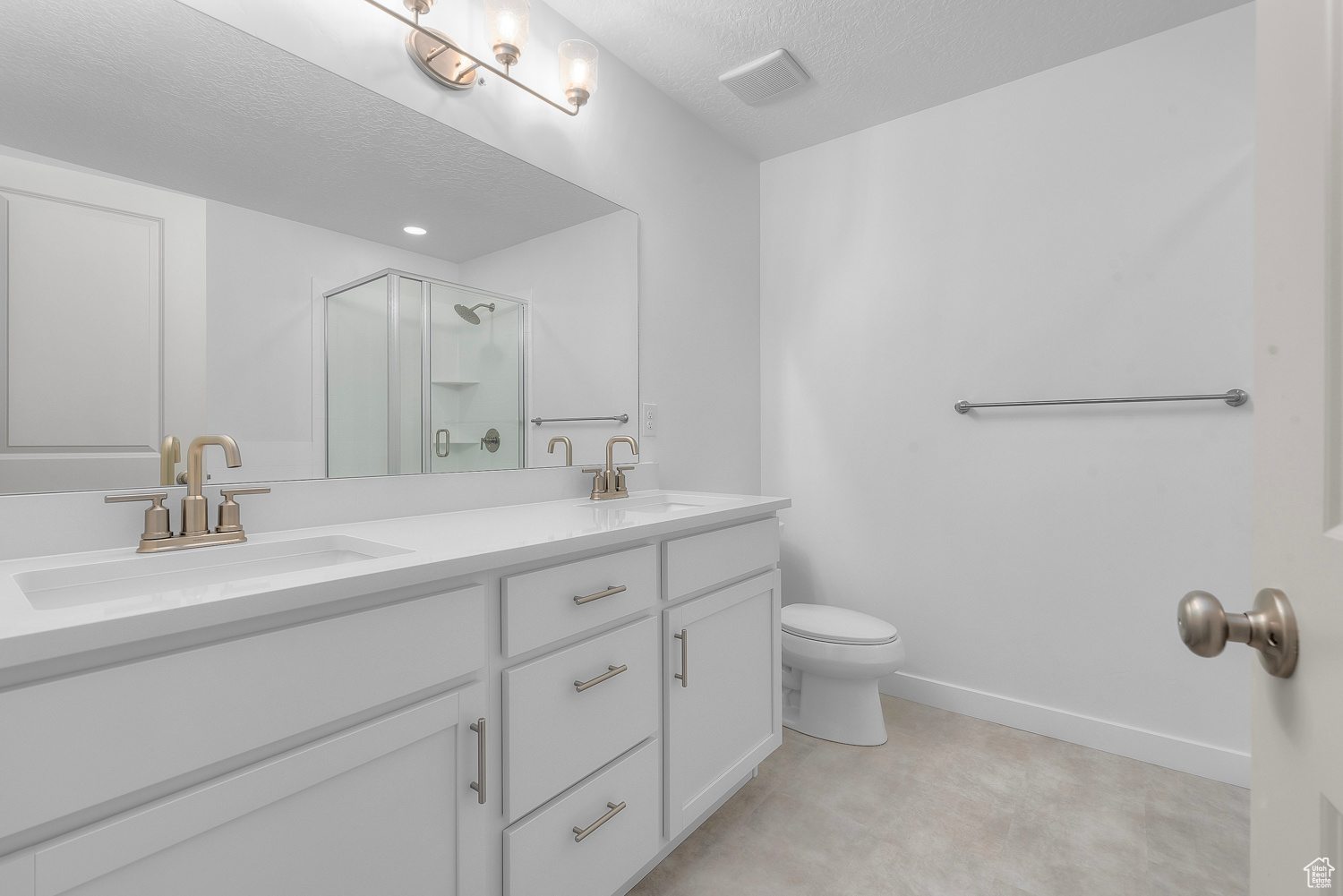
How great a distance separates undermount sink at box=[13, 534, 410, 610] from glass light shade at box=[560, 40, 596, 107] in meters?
1.33

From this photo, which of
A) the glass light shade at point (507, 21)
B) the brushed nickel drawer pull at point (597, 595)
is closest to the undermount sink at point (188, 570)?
the brushed nickel drawer pull at point (597, 595)

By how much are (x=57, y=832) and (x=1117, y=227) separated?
2.67m

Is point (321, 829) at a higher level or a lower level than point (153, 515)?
lower

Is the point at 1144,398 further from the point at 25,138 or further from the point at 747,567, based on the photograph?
the point at 25,138

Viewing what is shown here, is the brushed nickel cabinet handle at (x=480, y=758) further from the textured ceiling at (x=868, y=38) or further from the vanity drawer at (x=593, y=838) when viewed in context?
the textured ceiling at (x=868, y=38)

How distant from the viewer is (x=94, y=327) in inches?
38.7

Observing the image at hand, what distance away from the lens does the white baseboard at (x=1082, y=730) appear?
1787 millimetres

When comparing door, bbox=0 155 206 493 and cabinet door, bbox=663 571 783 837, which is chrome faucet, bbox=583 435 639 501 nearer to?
cabinet door, bbox=663 571 783 837

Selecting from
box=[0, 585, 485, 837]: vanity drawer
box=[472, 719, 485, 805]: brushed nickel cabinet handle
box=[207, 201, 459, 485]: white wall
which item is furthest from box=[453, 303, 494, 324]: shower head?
box=[472, 719, 485, 805]: brushed nickel cabinet handle

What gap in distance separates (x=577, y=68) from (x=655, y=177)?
51 centimetres

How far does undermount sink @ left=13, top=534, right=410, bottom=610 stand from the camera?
83cm

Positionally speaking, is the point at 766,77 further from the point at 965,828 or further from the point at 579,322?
the point at 965,828

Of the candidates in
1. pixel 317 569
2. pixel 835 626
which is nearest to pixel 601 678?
pixel 317 569

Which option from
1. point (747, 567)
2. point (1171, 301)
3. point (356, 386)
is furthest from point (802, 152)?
point (356, 386)
